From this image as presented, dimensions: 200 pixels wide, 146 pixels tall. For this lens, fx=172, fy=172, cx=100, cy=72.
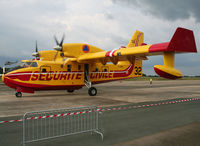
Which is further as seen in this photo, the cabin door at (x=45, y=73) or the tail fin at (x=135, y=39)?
the tail fin at (x=135, y=39)

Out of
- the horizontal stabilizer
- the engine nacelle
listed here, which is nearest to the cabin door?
the engine nacelle

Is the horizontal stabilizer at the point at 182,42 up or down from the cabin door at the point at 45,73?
up

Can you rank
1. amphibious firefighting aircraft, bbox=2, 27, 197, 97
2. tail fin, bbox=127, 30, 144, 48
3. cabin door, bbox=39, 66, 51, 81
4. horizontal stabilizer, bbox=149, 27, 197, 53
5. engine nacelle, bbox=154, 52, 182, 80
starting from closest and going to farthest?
horizontal stabilizer, bbox=149, 27, 197, 53
engine nacelle, bbox=154, 52, 182, 80
amphibious firefighting aircraft, bbox=2, 27, 197, 97
cabin door, bbox=39, 66, 51, 81
tail fin, bbox=127, 30, 144, 48

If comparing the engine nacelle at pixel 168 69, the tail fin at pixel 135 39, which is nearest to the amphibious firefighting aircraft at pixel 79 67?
the engine nacelle at pixel 168 69

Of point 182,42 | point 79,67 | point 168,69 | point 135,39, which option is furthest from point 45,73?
point 135,39

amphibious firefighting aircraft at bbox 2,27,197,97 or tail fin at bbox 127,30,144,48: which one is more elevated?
tail fin at bbox 127,30,144,48

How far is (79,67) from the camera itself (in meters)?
16.0

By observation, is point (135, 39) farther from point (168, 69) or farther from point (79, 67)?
point (168, 69)

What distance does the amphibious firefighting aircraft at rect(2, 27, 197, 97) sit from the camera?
9.80 m

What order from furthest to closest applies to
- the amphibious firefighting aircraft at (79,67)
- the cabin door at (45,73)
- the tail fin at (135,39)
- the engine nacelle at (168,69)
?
the tail fin at (135,39), the cabin door at (45,73), the amphibious firefighting aircraft at (79,67), the engine nacelle at (168,69)

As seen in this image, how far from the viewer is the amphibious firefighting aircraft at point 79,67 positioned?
9805 mm

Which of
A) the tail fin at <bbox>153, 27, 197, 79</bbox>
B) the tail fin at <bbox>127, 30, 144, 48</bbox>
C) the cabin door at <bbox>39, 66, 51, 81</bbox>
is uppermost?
the tail fin at <bbox>127, 30, 144, 48</bbox>

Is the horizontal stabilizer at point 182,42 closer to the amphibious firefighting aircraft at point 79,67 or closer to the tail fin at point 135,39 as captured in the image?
the amphibious firefighting aircraft at point 79,67

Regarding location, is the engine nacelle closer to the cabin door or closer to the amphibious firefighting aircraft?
the amphibious firefighting aircraft
